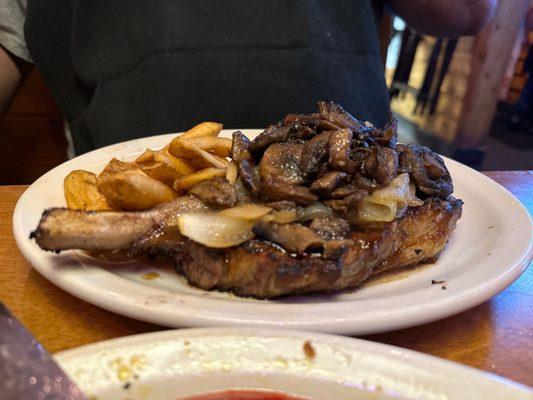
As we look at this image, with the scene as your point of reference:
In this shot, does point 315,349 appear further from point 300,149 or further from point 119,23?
point 119,23

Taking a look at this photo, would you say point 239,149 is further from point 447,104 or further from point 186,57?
point 447,104

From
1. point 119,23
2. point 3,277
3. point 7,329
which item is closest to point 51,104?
point 119,23

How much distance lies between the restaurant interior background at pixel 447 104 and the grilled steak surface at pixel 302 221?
2121 mm

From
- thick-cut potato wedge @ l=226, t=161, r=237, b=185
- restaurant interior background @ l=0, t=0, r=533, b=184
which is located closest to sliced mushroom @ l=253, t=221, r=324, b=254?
thick-cut potato wedge @ l=226, t=161, r=237, b=185

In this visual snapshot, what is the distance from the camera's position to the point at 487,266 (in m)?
1.25

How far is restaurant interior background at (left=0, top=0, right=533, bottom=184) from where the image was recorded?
3.98m

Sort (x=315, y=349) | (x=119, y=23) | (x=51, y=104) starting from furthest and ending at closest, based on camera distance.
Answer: (x=51, y=104) → (x=119, y=23) → (x=315, y=349)

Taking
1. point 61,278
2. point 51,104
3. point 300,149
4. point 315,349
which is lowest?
point 51,104

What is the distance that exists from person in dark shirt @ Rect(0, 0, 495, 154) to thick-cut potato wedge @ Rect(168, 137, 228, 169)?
3.64ft

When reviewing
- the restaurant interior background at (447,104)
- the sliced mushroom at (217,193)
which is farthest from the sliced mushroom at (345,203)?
the restaurant interior background at (447,104)

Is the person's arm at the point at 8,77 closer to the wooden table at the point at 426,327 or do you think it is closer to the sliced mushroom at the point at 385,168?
the wooden table at the point at 426,327

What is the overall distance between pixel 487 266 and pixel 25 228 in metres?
1.13

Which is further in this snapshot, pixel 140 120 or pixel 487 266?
pixel 140 120

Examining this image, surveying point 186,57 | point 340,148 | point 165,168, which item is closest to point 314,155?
point 340,148
